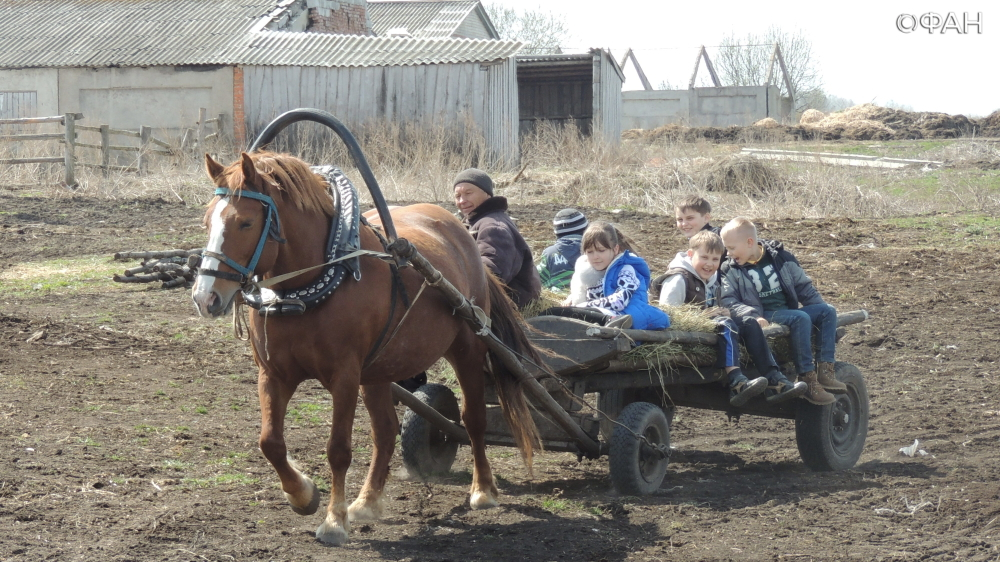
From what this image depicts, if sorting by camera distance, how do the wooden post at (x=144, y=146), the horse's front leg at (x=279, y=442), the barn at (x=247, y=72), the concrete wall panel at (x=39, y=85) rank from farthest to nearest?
the concrete wall panel at (x=39, y=85) → the barn at (x=247, y=72) → the wooden post at (x=144, y=146) → the horse's front leg at (x=279, y=442)

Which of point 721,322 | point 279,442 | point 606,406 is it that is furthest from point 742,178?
point 279,442

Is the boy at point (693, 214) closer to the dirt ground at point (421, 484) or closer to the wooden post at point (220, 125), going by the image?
the dirt ground at point (421, 484)

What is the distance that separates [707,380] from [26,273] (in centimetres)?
900

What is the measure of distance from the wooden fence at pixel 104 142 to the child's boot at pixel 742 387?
1675 centimetres

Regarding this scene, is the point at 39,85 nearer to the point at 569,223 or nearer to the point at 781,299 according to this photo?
the point at 569,223

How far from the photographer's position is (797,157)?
2045cm

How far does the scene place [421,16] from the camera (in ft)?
119

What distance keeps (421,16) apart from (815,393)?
32.9 meters

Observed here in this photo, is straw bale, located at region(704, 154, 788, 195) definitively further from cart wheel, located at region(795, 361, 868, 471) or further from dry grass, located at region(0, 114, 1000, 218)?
cart wheel, located at region(795, 361, 868, 471)

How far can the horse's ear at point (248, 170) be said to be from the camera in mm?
3645

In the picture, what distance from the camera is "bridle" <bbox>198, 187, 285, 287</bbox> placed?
3.58 meters

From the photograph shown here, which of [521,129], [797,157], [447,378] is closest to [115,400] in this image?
[447,378]

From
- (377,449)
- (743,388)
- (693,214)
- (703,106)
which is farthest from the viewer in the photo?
(703,106)

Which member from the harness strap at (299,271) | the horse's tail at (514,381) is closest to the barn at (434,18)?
the horse's tail at (514,381)
